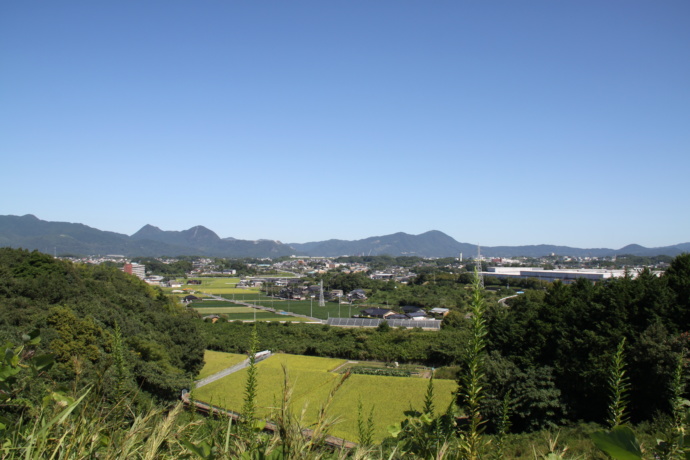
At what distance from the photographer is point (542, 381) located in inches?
517

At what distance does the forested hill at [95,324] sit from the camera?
13522 mm

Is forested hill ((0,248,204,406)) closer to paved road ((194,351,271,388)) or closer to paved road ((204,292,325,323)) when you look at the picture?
paved road ((194,351,271,388))

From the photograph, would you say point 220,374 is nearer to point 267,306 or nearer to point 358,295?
point 267,306

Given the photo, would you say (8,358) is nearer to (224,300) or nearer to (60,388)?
(60,388)

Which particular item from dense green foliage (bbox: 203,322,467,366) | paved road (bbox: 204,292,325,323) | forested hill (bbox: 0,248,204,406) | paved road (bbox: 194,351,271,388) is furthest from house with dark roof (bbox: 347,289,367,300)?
paved road (bbox: 194,351,271,388)

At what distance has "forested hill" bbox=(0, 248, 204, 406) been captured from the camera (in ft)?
44.4

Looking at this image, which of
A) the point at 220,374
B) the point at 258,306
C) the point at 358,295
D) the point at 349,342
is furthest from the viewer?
the point at 358,295

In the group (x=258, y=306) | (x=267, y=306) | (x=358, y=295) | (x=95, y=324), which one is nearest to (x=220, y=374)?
(x=95, y=324)

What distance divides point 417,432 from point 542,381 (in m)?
12.4

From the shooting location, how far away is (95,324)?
16.3m

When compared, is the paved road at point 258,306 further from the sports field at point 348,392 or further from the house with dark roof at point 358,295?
the sports field at point 348,392

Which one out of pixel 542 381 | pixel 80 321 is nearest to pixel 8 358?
pixel 542 381

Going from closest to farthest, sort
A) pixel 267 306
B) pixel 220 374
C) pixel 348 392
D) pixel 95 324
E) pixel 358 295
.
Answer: pixel 95 324 → pixel 348 392 → pixel 220 374 → pixel 267 306 → pixel 358 295

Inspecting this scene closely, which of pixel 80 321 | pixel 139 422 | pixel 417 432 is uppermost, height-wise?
pixel 139 422
